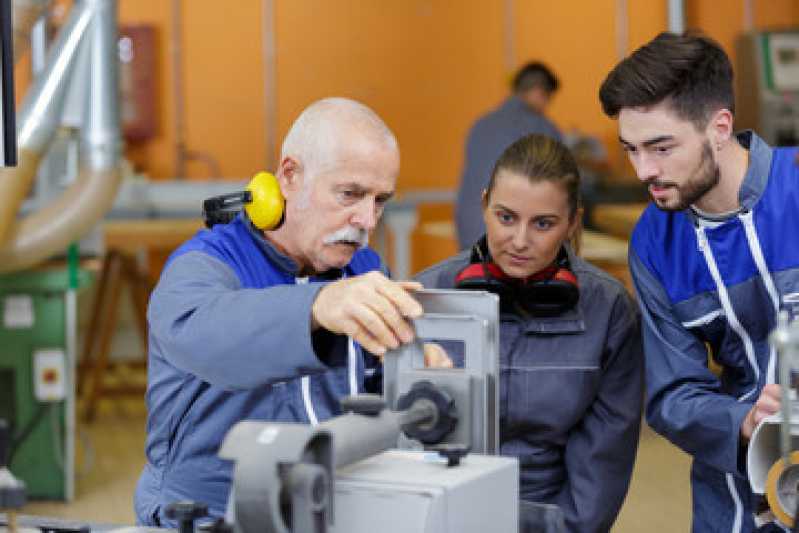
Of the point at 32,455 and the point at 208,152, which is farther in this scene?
the point at 208,152

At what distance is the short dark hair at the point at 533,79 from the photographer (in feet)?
18.4

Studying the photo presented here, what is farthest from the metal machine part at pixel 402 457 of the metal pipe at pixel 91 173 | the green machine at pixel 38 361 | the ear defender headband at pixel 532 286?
the green machine at pixel 38 361

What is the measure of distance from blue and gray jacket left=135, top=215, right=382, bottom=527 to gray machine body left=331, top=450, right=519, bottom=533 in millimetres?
212

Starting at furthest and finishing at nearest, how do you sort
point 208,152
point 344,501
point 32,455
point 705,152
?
point 208,152, point 32,455, point 705,152, point 344,501

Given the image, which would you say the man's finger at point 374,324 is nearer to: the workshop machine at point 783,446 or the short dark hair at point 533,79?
the workshop machine at point 783,446

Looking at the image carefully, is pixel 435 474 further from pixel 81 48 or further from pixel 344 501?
pixel 81 48

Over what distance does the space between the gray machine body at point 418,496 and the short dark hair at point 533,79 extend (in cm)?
441

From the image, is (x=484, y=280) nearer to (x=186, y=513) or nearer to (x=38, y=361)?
(x=186, y=513)

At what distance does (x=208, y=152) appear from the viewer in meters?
7.87

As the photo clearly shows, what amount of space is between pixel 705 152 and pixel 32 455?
3.19 m

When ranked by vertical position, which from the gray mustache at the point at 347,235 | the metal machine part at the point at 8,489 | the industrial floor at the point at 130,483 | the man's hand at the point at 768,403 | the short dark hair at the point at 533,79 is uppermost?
the short dark hair at the point at 533,79

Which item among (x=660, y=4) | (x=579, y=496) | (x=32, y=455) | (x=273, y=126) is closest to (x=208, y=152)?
(x=273, y=126)

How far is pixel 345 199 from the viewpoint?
5.98 feet

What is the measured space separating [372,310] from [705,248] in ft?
2.58
